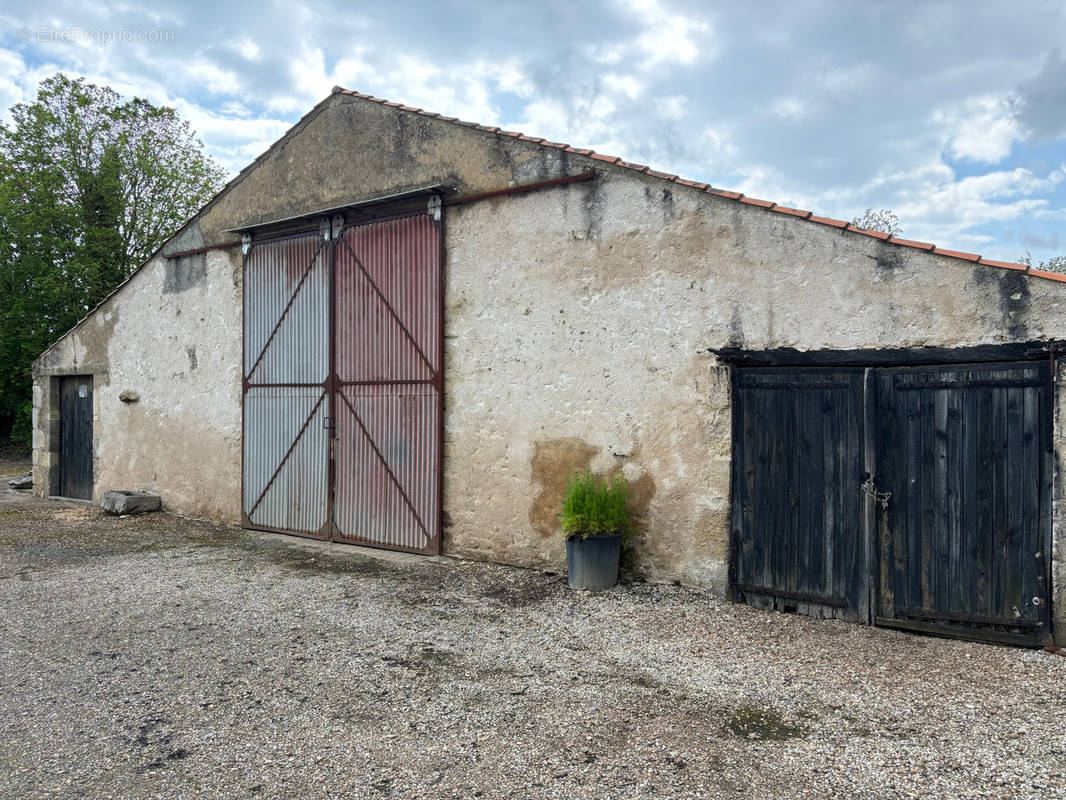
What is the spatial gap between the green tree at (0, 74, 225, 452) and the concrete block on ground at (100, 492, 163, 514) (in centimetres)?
1184

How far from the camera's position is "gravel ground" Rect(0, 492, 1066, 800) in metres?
3.19

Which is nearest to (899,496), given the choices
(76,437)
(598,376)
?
(598,376)

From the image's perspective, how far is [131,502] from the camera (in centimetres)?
1061

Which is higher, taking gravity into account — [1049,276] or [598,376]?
[1049,276]

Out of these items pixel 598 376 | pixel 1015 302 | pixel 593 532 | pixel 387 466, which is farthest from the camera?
pixel 387 466

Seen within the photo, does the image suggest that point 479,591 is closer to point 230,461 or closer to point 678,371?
point 678,371

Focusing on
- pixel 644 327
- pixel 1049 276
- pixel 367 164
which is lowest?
pixel 644 327

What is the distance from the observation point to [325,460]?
8.86 meters

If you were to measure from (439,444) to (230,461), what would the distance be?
148 inches

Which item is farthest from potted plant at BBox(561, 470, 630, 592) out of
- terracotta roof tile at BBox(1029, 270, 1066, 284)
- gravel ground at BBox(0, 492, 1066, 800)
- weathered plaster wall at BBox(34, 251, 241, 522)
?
weathered plaster wall at BBox(34, 251, 241, 522)

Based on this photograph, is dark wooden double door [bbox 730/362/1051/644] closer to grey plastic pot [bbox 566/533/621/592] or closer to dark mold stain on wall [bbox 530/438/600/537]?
grey plastic pot [bbox 566/533/621/592]

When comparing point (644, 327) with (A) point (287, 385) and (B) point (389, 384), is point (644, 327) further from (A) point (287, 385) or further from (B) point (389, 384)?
(A) point (287, 385)

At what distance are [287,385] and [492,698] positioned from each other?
624 cm

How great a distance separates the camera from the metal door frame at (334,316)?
25.7ft
